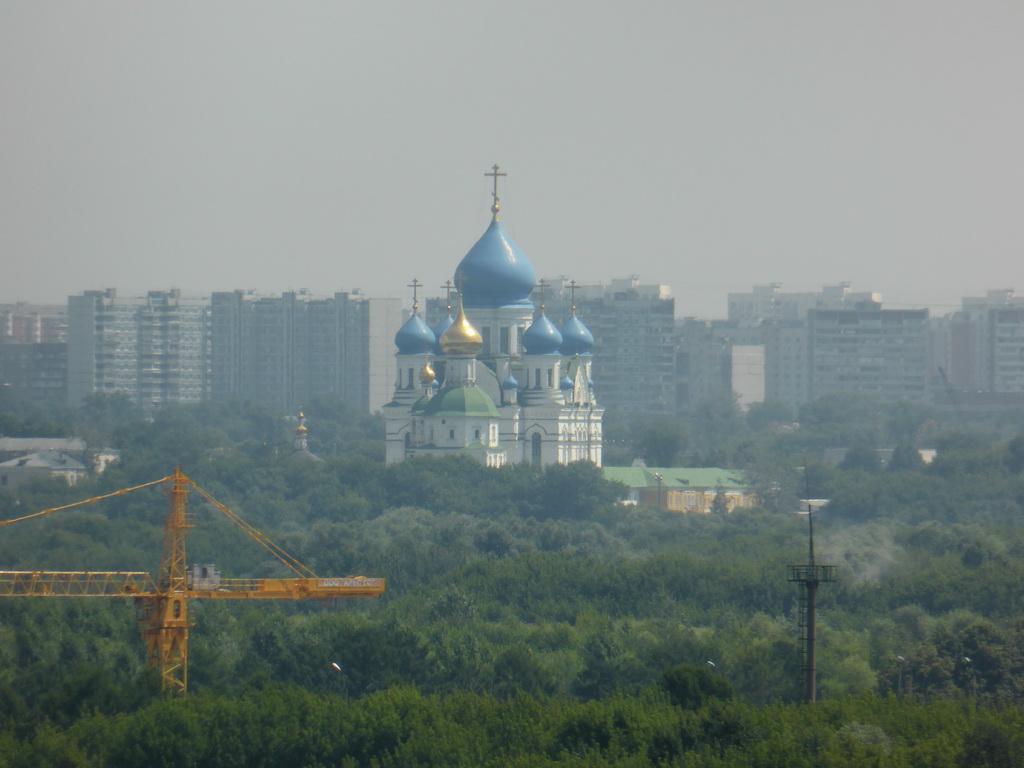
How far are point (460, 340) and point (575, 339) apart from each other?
25.8 ft

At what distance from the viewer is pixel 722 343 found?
495ft

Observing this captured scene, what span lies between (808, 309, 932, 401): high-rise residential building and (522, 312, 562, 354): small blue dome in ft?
209

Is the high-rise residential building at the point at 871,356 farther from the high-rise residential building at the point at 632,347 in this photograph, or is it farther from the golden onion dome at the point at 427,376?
the golden onion dome at the point at 427,376

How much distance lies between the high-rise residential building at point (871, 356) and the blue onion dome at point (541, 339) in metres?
63.8

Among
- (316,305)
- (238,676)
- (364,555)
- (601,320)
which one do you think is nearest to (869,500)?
(364,555)

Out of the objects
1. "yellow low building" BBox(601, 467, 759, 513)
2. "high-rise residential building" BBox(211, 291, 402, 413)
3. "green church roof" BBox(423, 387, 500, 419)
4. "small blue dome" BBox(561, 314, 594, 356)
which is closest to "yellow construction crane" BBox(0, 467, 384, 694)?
"green church roof" BBox(423, 387, 500, 419)

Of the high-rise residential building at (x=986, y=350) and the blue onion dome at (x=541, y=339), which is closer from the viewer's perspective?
the blue onion dome at (x=541, y=339)

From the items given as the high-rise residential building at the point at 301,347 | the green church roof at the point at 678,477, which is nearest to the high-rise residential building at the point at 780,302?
the high-rise residential building at the point at 301,347

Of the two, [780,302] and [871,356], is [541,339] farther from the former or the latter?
[780,302]

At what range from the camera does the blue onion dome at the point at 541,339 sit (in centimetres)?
7750

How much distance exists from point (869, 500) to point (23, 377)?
241ft

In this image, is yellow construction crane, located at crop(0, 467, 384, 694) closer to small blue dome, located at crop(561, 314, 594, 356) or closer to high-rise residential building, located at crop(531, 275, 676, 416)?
small blue dome, located at crop(561, 314, 594, 356)

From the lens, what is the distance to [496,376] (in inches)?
3059

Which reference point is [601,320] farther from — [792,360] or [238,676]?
[238,676]
